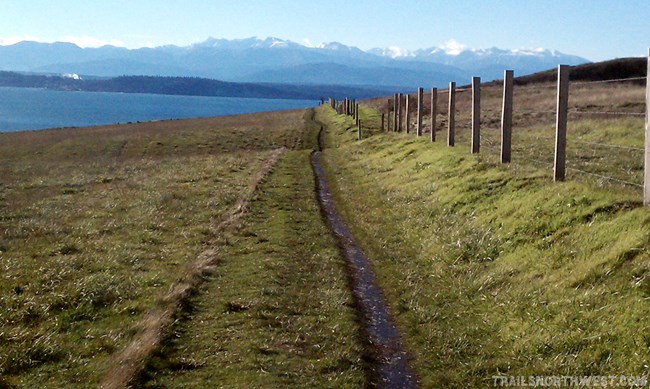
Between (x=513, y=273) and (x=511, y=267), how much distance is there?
7.9 inches

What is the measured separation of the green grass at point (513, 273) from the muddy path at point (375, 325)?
219 millimetres

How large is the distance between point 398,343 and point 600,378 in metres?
3.01

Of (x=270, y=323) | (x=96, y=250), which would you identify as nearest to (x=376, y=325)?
(x=270, y=323)

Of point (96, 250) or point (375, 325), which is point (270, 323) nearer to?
point (375, 325)

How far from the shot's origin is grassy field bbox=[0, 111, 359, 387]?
31.2ft

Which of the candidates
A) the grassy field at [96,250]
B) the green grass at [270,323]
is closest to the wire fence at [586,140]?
the green grass at [270,323]

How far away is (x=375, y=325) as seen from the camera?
33.5ft

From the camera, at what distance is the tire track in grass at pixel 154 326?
331 inches

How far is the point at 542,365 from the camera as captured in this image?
8102 mm

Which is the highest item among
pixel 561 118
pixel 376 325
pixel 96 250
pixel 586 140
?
pixel 561 118

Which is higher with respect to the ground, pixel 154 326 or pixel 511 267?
pixel 511 267

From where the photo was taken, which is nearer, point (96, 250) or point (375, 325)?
point (375, 325)

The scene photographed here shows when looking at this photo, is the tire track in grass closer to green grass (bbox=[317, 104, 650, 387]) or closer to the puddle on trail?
the puddle on trail

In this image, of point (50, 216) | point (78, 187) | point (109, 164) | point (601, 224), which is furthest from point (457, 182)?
point (109, 164)
